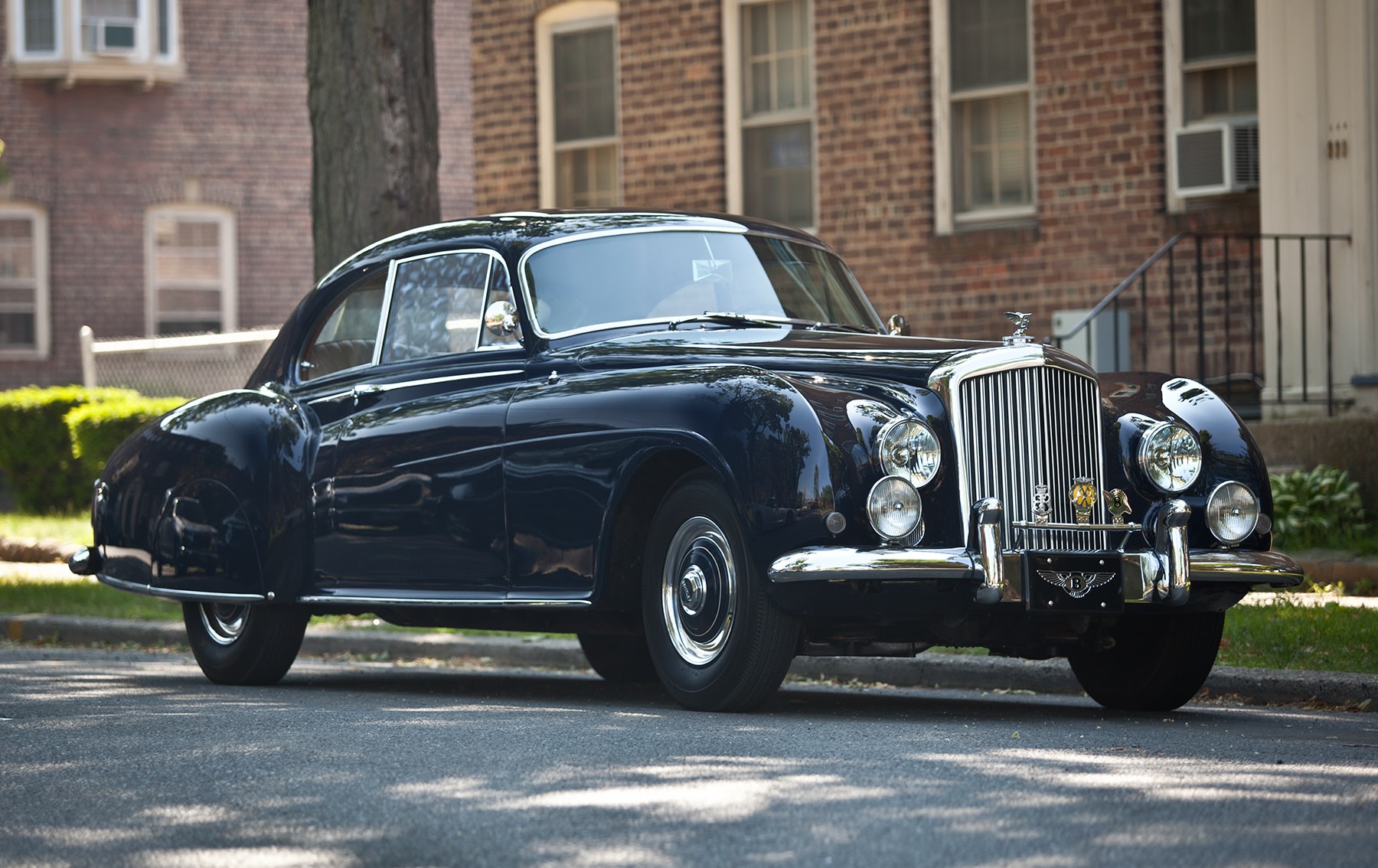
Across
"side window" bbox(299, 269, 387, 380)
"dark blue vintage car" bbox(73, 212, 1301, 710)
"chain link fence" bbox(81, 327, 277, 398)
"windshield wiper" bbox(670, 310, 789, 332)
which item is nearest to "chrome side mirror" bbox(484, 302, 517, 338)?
"dark blue vintage car" bbox(73, 212, 1301, 710)

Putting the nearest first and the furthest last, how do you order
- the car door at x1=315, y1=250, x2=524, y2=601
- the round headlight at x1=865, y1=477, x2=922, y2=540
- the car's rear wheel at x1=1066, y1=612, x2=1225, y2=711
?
the round headlight at x1=865, y1=477, x2=922, y2=540 < the car's rear wheel at x1=1066, y1=612, x2=1225, y2=711 < the car door at x1=315, y1=250, x2=524, y2=601

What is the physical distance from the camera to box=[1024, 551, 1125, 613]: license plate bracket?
19.6 feet

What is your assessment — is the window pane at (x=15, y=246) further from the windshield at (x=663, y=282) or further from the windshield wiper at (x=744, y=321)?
the windshield wiper at (x=744, y=321)

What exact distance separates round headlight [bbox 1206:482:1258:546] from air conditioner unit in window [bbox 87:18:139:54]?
22.8m

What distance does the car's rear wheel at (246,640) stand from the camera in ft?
26.7

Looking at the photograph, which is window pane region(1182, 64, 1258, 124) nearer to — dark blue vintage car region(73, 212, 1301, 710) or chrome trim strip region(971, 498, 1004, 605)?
dark blue vintage car region(73, 212, 1301, 710)

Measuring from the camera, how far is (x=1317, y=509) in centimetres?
1149

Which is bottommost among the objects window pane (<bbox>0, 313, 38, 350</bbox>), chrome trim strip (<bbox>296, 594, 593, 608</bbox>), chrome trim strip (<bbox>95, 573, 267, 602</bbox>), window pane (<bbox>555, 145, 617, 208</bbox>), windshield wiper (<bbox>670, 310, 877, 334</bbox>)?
chrome trim strip (<bbox>95, 573, 267, 602</bbox>)

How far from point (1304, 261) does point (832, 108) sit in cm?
444

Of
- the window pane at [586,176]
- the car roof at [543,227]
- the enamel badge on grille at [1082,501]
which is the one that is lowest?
the enamel badge on grille at [1082,501]

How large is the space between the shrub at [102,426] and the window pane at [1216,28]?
9.98 metres

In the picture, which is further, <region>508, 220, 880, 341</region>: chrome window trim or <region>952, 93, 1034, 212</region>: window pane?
<region>952, 93, 1034, 212</region>: window pane

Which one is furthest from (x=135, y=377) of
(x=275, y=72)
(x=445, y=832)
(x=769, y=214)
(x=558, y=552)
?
(x=445, y=832)

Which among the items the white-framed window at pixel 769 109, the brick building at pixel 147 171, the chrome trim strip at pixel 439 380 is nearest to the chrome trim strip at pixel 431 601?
the chrome trim strip at pixel 439 380
